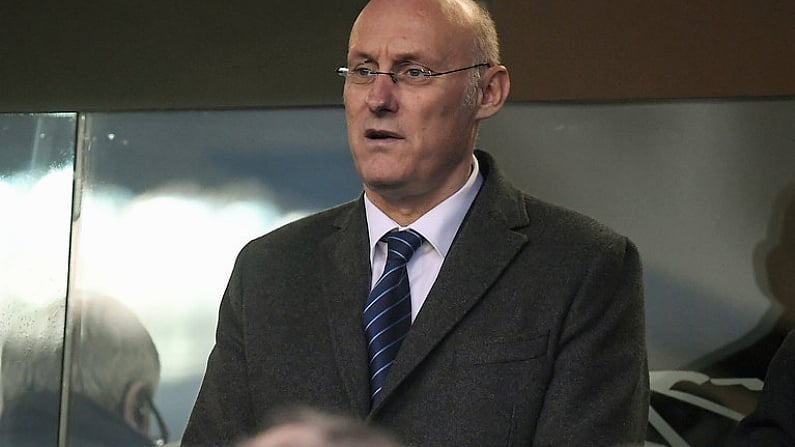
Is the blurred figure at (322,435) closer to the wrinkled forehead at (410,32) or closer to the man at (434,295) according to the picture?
the man at (434,295)

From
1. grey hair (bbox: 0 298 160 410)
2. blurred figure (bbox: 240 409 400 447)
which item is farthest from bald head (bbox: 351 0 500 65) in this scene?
grey hair (bbox: 0 298 160 410)

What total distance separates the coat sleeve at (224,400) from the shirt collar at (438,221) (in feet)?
0.86

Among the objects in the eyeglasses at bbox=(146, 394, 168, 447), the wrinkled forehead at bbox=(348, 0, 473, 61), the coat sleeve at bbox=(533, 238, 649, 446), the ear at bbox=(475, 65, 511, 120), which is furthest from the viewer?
the eyeglasses at bbox=(146, 394, 168, 447)

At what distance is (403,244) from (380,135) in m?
0.18

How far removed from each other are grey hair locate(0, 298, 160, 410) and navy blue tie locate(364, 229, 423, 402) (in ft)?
4.86

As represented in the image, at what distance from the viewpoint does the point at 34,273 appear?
3.30m

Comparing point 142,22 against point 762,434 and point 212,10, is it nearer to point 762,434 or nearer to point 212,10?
point 212,10

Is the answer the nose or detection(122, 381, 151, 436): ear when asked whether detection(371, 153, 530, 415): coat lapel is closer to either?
the nose

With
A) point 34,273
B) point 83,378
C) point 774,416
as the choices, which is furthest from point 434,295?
point 34,273

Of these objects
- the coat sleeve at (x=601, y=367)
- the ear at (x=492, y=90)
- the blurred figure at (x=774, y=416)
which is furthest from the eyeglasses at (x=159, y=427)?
the blurred figure at (x=774, y=416)

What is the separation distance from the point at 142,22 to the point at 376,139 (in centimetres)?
167

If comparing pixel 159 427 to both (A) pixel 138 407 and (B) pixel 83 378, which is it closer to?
(A) pixel 138 407

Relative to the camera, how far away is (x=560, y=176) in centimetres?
312

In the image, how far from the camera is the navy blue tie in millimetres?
1814
